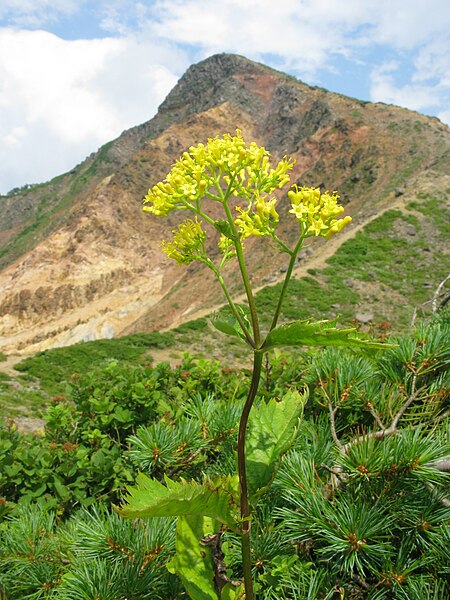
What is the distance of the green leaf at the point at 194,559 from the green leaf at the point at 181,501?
206 mm

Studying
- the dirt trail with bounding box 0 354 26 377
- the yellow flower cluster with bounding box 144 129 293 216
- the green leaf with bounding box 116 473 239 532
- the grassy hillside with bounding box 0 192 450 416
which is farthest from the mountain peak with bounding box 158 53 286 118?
the green leaf with bounding box 116 473 239 532

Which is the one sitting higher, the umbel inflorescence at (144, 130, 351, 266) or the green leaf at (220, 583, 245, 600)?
the umbel inflorescence at (144, 130, 351, 266)

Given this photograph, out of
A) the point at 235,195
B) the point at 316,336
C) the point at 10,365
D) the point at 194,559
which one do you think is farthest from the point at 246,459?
the point at 10,365

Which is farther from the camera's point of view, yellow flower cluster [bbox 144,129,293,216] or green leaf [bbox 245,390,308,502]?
yellow flower cluster [bbox 144,129,293,216]

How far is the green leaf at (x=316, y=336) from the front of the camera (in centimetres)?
113

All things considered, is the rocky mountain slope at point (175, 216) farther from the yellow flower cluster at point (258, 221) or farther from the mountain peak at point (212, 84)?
the yellow flower cluster at point (258, 221)

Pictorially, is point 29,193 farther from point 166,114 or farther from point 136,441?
point 136,441

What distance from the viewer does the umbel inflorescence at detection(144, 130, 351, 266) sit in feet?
4.79

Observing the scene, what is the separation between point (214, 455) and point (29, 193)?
107m

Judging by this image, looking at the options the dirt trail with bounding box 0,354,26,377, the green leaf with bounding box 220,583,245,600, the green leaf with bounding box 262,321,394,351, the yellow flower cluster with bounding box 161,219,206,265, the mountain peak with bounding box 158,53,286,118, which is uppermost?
the mountain peak with bounding box 158,53,286,118

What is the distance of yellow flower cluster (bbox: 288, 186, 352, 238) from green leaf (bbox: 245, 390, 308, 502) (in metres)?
0.56

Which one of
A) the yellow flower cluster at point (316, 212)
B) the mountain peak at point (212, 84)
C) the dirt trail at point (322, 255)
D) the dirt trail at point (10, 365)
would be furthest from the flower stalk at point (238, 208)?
the mountain peak at point (212, 84)

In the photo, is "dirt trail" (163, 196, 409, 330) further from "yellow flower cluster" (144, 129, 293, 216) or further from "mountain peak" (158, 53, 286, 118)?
"mountain peak" (158, 53, 286, 118)

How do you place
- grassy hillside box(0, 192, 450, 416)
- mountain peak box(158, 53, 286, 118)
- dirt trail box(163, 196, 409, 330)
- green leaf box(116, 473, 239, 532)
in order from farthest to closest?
1. mountain peak box(158, 53, 286, 118)
2. dirt trail box(163, 196, 409, 330)
3. grassy hillside box(0, 192, 450, 416)
4. green leaf box(116, 473, 239, 532)
